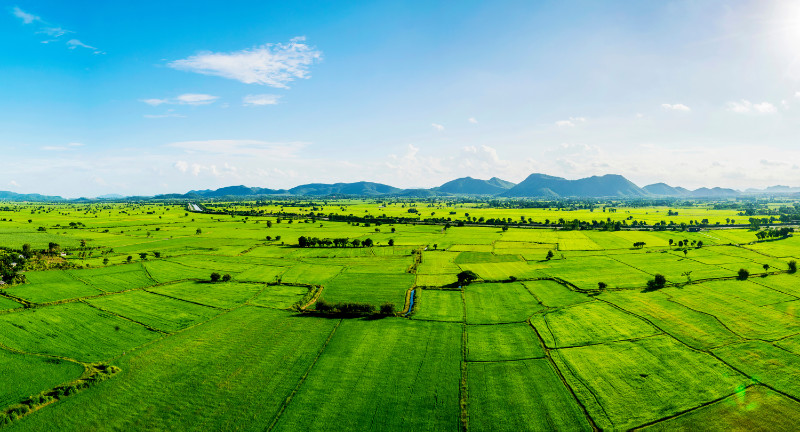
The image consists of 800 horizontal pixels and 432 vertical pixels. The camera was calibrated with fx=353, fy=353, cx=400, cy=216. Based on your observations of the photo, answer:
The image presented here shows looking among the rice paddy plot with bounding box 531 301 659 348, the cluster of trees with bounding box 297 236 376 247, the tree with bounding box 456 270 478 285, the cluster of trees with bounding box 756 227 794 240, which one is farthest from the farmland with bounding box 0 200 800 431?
the cluster of trees with bounding box 756 227 794 240

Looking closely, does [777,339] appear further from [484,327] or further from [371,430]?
[371,430]

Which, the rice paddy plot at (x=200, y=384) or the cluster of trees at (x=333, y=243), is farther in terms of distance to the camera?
the cluster of trees at (x=333, y=243)

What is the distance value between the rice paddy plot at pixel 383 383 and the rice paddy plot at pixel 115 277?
184 feet

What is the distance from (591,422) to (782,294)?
69.9 metres

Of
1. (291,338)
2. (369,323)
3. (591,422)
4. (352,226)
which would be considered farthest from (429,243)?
(591,422)

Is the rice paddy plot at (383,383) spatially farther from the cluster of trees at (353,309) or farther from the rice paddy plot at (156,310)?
the rice paddy plot at (156,310)

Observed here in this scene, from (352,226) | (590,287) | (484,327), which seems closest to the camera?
(484,327)

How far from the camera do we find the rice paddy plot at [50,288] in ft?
229

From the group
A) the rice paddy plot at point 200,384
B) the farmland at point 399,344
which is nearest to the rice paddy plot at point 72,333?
the farmland at point 399,344

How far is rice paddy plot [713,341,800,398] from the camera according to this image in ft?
137

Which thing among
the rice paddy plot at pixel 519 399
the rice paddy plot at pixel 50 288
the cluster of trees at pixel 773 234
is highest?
the cluster of trees at pixel 773 234

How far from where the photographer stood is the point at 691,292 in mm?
75312

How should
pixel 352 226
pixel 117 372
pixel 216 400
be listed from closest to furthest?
pixel 216 400 → pixel 117 372 → pixel 352 226

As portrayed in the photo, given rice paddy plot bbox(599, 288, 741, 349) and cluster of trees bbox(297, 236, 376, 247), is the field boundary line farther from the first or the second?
cluster of trees bbox(297, 236, 376, 247)
